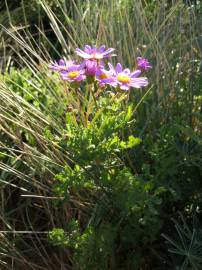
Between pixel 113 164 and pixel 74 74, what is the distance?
0.85ft

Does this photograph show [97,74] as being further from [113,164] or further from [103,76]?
[113,164]

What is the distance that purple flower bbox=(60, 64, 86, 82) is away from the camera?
4.68ft

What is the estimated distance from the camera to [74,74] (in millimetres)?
1442

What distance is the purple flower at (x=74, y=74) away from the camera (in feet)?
4.68

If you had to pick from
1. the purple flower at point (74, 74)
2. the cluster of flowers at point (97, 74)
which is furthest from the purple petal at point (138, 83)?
the purple flower at point (74, 74)

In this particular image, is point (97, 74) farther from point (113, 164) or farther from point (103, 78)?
point (113, 164)

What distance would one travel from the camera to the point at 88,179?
1.46m

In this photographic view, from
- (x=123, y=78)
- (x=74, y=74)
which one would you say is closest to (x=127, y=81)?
(x=123, y=78)

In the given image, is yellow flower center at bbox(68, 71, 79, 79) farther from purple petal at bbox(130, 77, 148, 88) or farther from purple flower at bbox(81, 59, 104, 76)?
purple petal at bbox(130, 77, 148, 88)

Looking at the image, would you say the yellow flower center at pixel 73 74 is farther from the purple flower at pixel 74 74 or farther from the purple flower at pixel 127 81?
the purple flower at pixel 127 81

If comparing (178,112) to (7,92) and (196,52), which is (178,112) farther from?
(7,92)

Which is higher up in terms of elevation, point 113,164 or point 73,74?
point 73,74

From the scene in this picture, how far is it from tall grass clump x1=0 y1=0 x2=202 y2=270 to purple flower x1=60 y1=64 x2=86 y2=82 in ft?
0.08

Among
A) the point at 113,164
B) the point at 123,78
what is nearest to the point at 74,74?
the point at 123,78
